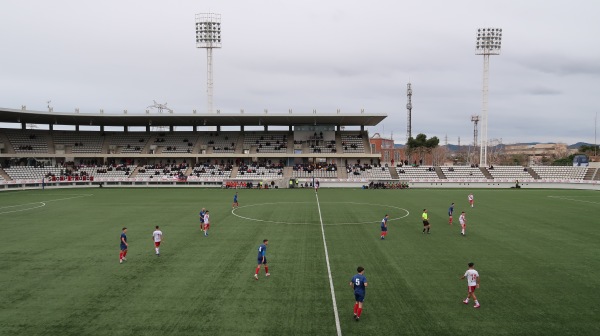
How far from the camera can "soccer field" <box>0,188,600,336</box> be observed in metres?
10.6

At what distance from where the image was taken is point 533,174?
6444 centimetres

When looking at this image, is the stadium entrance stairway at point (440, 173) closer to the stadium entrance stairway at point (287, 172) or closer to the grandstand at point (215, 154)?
the grandstand at point (215, 154)

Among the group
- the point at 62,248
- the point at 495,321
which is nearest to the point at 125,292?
the point at 62,248

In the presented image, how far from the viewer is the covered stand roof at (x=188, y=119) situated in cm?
6194

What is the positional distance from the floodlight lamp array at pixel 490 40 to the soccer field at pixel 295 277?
45.8 m

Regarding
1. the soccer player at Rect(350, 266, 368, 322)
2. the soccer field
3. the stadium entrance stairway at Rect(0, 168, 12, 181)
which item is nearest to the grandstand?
the stadium entrance stairway at Rect(0, 168, 12, 181)

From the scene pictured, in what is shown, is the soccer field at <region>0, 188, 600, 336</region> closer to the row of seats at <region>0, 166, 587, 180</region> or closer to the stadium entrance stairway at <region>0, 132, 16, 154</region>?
the row of seats at <region>0, 166, 587, 180</region>

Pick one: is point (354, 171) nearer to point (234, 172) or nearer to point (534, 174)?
point (234, 172)

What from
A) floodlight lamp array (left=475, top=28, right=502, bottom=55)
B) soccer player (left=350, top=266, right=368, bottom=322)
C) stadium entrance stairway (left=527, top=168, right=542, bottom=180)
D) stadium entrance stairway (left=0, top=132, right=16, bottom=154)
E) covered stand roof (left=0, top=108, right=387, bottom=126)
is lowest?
soccer player (left=350, top=266, right=368, bottom=322)

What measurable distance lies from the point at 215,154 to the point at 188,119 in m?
7.85

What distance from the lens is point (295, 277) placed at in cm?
1459

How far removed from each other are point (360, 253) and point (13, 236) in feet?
65.9

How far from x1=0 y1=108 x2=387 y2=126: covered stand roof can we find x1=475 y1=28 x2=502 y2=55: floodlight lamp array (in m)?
21.9

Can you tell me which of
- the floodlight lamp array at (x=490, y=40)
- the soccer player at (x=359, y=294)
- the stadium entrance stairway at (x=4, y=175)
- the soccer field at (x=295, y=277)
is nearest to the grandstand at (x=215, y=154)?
the stadium entrance stairway at (x=4, y=175)
